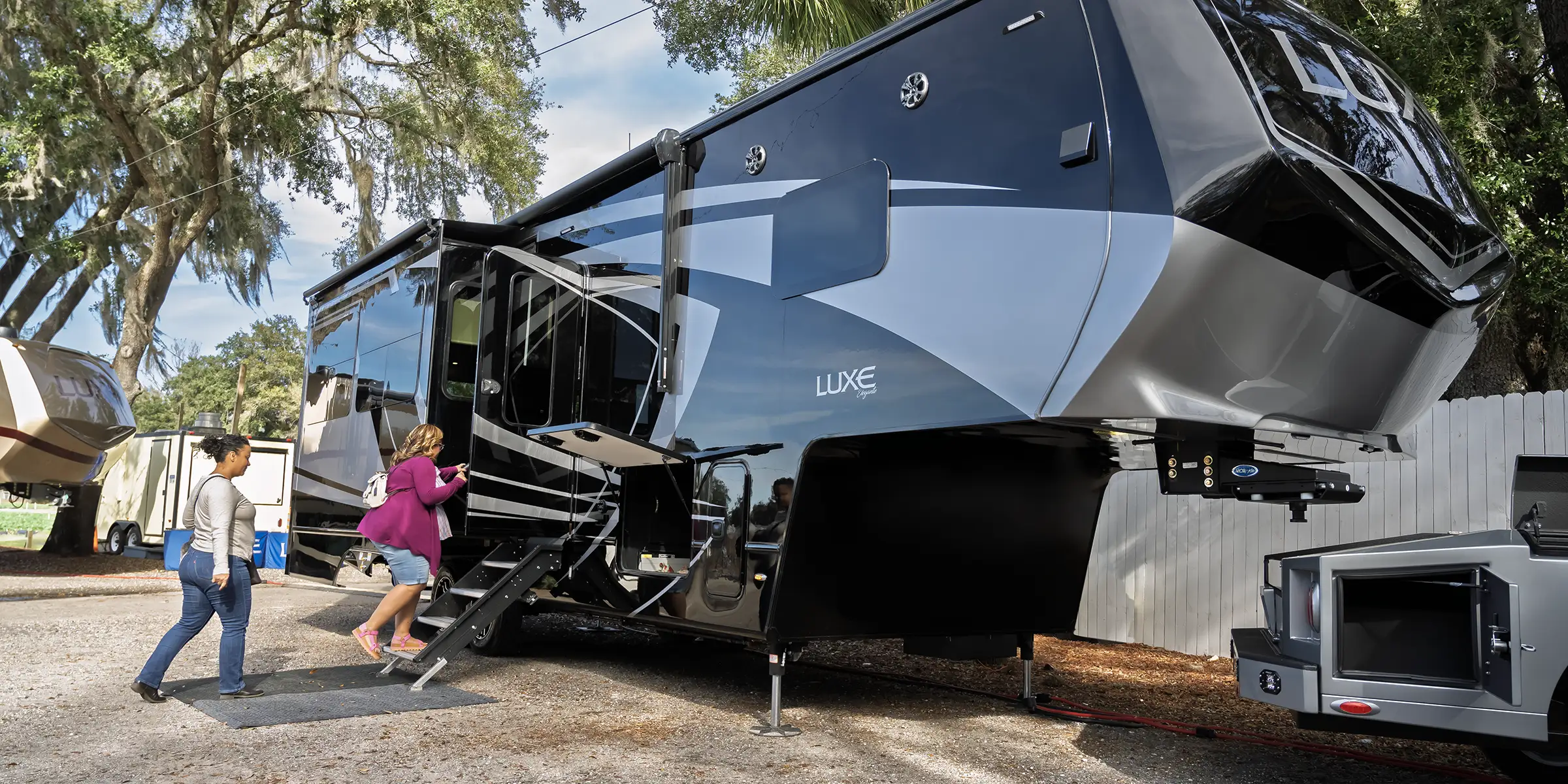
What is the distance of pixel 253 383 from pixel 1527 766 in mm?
51641

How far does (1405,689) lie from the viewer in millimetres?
4043

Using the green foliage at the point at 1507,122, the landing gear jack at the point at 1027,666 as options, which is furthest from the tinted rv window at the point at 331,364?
the green foliage at the point at 1507,122

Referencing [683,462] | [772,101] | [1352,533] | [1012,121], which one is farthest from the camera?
[1352,533]

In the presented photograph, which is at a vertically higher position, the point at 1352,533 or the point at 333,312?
the point at 333,312

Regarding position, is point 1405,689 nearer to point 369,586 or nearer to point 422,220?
point 422,220

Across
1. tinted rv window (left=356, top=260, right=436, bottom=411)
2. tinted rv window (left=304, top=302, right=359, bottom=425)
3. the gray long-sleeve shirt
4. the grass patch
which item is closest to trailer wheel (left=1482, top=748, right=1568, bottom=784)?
the gray long-sleeve shirt

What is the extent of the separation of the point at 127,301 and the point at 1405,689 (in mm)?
19918

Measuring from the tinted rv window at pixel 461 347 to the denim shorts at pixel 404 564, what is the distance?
1255 mm

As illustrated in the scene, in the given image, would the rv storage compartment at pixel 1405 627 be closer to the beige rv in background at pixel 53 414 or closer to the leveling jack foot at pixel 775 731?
the leveling jack foot at pixel 775 731

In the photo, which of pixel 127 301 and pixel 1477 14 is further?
pixel 127 301

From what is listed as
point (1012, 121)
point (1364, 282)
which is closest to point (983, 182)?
point (1012, 121)

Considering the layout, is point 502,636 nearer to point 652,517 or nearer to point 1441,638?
point 652,517

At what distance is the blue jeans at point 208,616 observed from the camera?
20.5ft

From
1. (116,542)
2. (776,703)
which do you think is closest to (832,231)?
(776,703)
